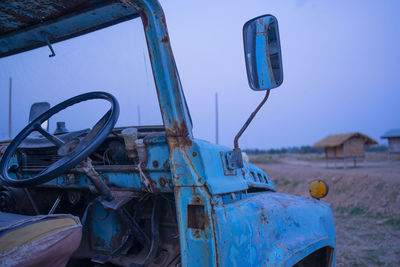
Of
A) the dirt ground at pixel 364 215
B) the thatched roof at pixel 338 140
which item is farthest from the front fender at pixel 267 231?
the thatched roof at pixel 338 140

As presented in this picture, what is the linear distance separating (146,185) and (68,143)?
1.95 feet

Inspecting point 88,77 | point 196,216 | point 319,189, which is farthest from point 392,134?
point 196,216


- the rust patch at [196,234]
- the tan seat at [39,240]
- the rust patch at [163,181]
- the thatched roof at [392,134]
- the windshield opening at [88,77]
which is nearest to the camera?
the tan seat at [39,240]

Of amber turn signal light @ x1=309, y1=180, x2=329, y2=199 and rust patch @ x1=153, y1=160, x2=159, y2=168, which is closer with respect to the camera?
rust patch @ x1=153, y1=160, x2=159, y2=168

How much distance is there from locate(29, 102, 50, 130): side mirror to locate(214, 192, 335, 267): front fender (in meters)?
1.57

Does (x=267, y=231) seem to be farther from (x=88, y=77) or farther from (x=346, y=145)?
(x=346, y=145)

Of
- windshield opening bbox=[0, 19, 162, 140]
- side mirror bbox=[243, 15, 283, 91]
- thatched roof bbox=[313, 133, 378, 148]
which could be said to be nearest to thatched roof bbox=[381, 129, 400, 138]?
thatched roof bbox=[313, 133, 378, 148]

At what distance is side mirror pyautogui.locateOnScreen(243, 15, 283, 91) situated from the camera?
154 cm

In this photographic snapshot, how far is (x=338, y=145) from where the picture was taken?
2012 cm

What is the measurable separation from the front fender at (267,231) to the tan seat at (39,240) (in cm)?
66

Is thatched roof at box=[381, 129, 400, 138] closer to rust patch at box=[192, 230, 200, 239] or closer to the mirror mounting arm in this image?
the mirror mounting arm

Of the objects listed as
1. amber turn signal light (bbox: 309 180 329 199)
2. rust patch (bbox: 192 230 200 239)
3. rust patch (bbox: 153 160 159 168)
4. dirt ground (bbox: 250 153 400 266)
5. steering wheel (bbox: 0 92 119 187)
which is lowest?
dirt ground (bbox: 250 153 400 266)

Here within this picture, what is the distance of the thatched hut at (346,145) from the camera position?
1984 centimetres

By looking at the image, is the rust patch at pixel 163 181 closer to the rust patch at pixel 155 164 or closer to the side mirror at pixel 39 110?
the rust patch at pixel 155 164
